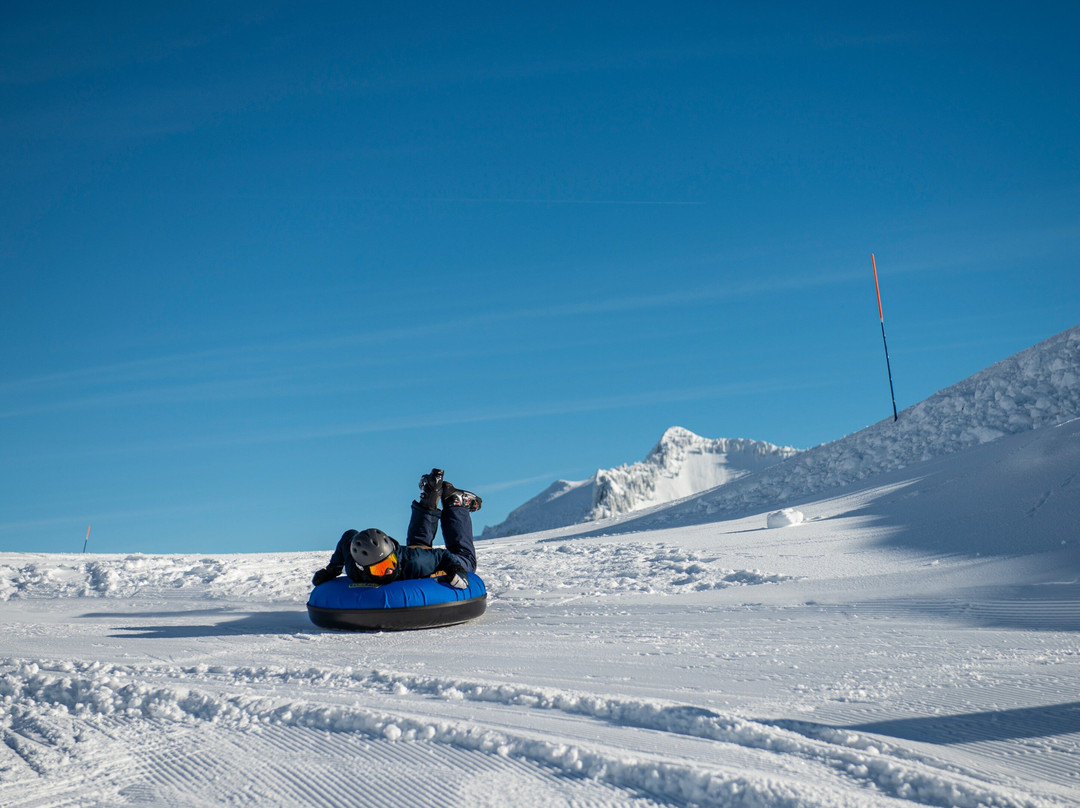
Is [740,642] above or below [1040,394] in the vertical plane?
below

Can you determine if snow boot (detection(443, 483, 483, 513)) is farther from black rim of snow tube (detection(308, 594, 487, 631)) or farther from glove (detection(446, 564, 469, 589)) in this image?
black rim of snow tube (detection(308, 594, 487, 631))

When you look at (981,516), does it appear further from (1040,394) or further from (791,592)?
(1040,394)

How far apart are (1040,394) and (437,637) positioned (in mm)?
16418

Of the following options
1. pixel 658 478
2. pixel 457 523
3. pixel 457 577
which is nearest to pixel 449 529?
pixel 457 523

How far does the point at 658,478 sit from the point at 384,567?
45.2 meters

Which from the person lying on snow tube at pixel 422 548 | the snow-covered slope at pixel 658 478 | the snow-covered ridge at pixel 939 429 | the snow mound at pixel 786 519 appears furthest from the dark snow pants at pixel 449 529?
the snow-covered slope at pixel 658 478

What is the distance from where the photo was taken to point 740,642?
5152 millimetres

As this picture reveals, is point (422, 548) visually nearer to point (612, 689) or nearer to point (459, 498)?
point (459, 498)

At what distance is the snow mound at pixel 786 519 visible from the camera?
11.7 metres

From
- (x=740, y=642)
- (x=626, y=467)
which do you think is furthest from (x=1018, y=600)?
(x=626, y=467)

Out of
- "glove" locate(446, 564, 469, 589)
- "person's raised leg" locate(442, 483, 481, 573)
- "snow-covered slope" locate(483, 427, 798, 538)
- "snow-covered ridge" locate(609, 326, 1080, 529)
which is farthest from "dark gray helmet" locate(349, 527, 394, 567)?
"snow-covered slope" locate(483, 427, 798, 538)

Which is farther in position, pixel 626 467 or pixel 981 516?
pixel 626 467

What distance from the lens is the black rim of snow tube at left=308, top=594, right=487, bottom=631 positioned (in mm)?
6434

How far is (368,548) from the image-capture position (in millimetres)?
6465
